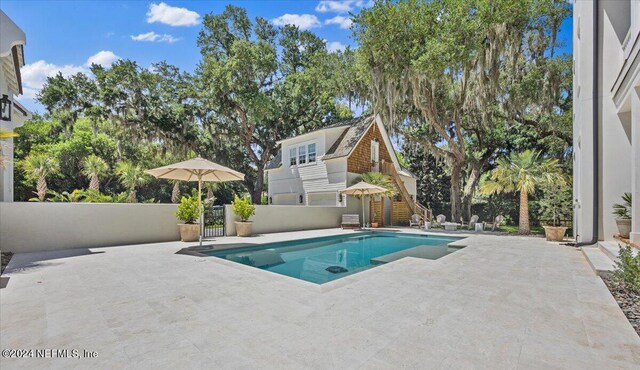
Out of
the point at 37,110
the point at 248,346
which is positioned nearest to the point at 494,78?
the point at 248,346

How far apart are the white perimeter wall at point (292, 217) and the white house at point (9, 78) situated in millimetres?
6801

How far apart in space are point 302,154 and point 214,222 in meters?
8.63

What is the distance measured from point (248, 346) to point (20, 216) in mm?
8872

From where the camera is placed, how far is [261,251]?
29.7 feet

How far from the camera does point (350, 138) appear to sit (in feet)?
58.5

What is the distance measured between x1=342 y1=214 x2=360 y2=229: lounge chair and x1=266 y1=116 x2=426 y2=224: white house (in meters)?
1.39

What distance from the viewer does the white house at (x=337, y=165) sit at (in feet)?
57.1

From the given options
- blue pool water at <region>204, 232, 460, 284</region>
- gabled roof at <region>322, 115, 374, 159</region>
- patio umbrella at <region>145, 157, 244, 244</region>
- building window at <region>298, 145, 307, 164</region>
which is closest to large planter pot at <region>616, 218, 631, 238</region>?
blue pool water at <region>204, 232, 460, 284</region>

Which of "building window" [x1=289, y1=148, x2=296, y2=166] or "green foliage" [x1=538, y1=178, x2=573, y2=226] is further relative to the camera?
"building window" [x1=289, y1=148, x2=296, y2=166]

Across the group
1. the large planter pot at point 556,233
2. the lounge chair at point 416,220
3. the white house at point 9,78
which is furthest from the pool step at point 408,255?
the white house at point 9,78

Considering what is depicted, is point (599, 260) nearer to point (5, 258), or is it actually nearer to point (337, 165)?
point (337, 165)

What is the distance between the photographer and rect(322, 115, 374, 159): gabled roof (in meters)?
17.1

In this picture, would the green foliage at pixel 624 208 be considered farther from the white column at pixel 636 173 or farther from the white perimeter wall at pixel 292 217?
the white perimeter wall at pixel 292 217

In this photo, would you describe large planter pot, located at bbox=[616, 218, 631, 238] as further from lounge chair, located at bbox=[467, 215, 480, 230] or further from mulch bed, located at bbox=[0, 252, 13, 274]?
mulch bed, located at bbox=[0, 252, 13, 274]
